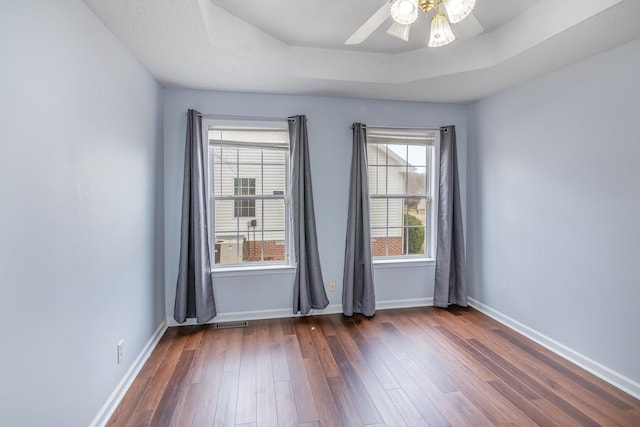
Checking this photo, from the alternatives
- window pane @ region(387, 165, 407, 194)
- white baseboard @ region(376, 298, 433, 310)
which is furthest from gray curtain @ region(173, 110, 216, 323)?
window pane @ region(387, 165, 407, 194)

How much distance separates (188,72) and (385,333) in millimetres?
2979

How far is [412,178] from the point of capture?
3.88m

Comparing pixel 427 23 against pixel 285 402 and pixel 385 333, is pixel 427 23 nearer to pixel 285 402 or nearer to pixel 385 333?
pixel 385 333

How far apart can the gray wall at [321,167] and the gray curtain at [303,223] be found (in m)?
0.15

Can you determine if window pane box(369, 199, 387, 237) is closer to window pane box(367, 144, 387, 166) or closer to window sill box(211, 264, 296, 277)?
window pane box(367, 144, 387, 166)

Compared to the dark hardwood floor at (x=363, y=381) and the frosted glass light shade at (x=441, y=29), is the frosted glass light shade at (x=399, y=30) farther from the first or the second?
the dark hardwood floor at (x=363, y=381)

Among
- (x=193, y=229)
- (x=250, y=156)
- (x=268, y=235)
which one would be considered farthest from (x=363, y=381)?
(x=250, y=156)

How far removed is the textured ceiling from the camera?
1.96 m

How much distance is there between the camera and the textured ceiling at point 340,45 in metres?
1.96

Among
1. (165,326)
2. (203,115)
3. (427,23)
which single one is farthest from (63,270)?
(427,23)

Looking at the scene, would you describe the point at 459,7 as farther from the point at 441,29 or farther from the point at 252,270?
the point at 252,270

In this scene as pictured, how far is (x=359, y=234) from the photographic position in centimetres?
355

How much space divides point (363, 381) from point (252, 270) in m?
1.61

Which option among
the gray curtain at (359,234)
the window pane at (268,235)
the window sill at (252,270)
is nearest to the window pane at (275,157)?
the window pane at (268,235)
